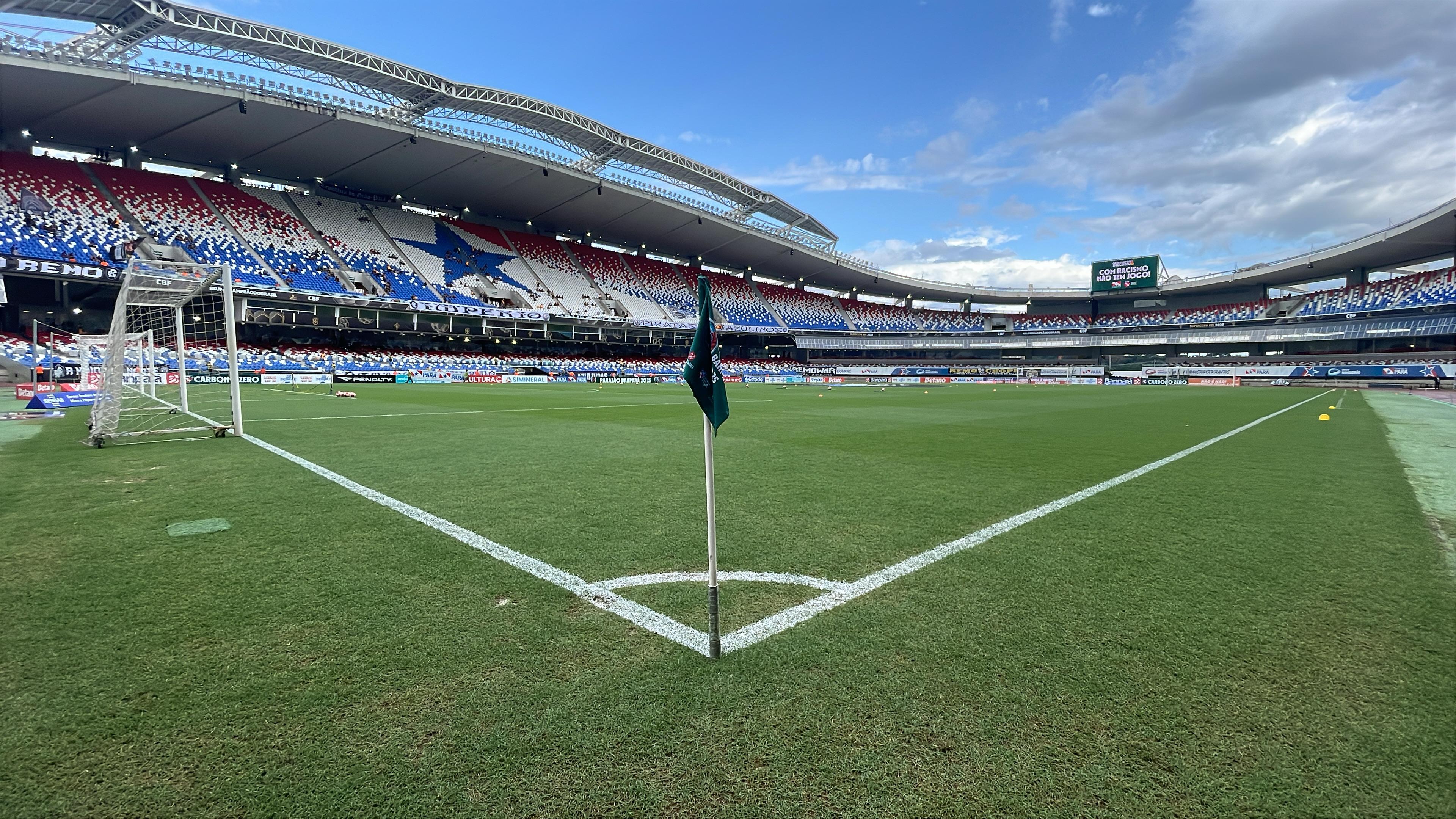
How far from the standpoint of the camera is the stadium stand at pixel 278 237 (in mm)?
40750

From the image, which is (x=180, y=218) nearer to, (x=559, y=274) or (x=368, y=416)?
(x=559, y=274)

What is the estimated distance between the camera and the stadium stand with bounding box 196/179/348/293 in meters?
40.8

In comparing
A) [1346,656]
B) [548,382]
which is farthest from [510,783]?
[548,382]

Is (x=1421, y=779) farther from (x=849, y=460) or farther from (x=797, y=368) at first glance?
(x=797, y=368)

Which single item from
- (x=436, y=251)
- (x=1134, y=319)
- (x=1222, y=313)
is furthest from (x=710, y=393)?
(x=1134, y=319)

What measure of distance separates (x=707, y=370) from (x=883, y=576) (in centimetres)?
169

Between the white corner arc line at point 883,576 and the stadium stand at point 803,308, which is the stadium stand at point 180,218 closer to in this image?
the white corner arc line at point 883,576

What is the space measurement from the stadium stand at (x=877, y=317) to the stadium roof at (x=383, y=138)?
17311mm

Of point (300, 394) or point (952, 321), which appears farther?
point (952, 321)

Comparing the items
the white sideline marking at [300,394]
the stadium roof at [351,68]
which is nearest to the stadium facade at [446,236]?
the stadium roof at [351,68]

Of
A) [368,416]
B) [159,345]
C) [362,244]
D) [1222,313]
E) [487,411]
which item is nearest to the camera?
[368,416]

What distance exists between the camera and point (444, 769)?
5.79 feet

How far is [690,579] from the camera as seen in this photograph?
3412 millimetres

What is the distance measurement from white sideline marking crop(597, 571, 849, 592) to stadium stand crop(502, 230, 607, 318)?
55.3m
